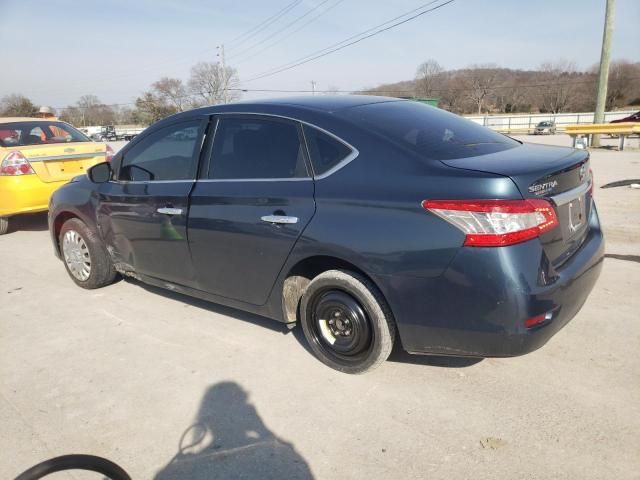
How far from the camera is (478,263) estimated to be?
2.27 meters

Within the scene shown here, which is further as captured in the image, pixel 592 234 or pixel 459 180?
pixel 592 234

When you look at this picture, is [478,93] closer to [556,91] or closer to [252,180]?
[556,91]

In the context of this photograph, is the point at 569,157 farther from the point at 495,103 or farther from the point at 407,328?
the point at 495,103

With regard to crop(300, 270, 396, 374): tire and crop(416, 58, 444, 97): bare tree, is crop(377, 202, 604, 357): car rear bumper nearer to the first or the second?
crop(300, 270, 396, 374): tire

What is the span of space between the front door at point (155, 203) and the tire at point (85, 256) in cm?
31

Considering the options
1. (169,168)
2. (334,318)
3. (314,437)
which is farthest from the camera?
(169,168)

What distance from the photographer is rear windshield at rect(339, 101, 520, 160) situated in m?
2.71

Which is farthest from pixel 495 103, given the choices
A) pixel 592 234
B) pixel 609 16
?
pixel 592 234

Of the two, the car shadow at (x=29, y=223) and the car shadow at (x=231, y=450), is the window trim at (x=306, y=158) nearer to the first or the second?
the car shadow at (x=231, y=450)

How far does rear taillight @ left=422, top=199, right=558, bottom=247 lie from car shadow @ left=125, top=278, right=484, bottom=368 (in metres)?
1.13

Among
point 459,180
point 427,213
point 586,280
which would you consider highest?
point 459,180

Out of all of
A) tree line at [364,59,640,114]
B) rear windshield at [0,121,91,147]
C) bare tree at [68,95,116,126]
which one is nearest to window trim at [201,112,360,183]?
rear windshield at [0,121,91,147]

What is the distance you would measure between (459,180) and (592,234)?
4.07ft

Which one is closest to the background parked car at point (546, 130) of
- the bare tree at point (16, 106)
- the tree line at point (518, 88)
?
the tree line at point (518, 88)
